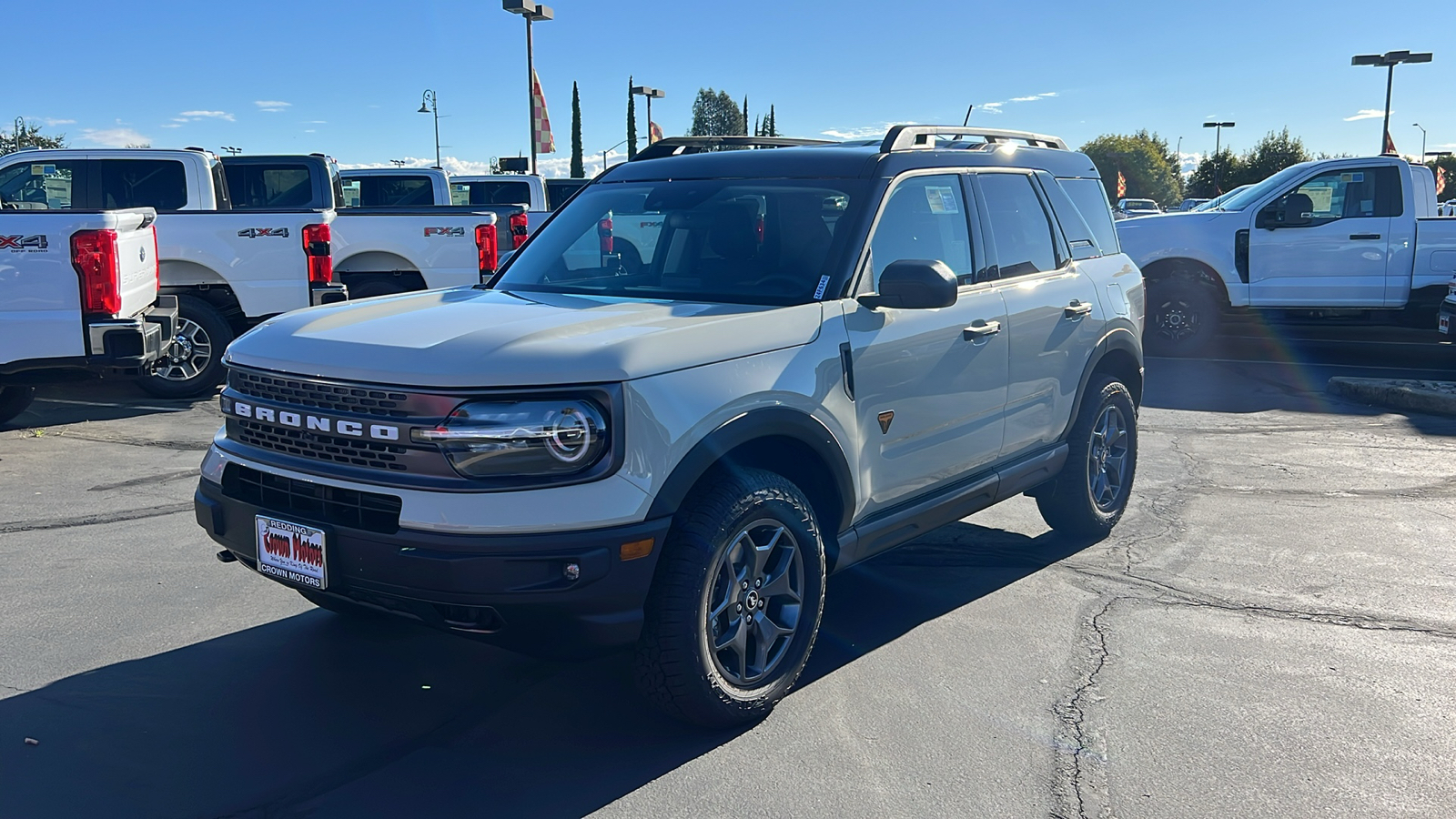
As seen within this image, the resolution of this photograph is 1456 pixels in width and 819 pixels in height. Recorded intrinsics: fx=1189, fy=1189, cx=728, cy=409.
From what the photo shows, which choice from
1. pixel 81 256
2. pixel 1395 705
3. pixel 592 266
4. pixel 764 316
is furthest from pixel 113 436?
pixel 1395 705

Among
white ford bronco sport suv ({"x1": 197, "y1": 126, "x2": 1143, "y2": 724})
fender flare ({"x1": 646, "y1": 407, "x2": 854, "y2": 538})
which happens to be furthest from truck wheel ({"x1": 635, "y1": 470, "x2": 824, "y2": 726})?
fender flare ({"x1": 646, "y1": 407, "x2": 854, "y2": 538})

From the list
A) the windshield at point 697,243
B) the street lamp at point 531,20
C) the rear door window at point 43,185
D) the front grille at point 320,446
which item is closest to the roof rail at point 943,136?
the windshield at point 697,243

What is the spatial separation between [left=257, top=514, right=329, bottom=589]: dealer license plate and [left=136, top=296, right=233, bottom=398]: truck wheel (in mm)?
7347

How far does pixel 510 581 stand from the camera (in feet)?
10.6

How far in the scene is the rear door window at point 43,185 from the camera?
10.8 m

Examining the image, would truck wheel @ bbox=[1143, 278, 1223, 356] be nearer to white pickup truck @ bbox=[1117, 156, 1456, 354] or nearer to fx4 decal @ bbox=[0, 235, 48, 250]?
white pickup truck @ bbox=[1117, 156, 1456, 354]

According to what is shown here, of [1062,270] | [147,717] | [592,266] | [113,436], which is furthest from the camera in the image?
[113,436]

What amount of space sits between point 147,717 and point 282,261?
7640 millimetres

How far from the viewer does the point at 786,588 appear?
12.9ft

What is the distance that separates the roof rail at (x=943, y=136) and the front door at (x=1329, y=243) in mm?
8494

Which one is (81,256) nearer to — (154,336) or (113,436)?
(154,336)

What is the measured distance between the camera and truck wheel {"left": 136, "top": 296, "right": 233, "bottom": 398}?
10.3 metres

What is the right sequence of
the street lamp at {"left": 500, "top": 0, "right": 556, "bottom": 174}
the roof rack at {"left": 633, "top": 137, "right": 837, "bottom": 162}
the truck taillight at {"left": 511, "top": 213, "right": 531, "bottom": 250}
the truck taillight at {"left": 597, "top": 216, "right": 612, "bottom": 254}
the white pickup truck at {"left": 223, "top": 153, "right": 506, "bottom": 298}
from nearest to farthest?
the truck taillight at {"left": 597, "top": 216, "right": 612, "bottom": 254} < the roof rack at {"left": 633, "top": 137, "right": 837, "bottom": 162} < the white pickup truck at {"left": 223, "top": 153, "right": 506, "bottom": 298} < the truck taillight at {"left": 511, "top": 213, "right": 531, "bottom": 250} < the street lamp at {"left": 500, "top": 0, "right": 556, "bottom": 174}

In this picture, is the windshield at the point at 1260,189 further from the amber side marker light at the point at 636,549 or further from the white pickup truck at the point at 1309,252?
the amber side marker light at the point at 636,549
